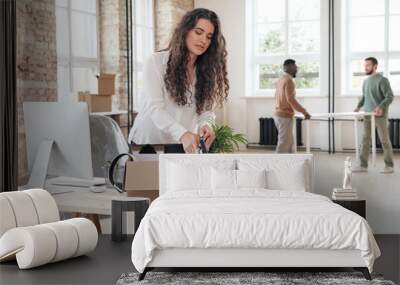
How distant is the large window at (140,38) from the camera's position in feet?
23.6

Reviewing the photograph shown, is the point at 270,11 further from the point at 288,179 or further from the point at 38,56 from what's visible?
the point at 38,56

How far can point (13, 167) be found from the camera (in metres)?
7.41

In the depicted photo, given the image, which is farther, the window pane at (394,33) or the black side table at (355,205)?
the window pane at (394,33)

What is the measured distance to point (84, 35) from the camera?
744cm

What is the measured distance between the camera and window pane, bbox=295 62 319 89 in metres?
7.07

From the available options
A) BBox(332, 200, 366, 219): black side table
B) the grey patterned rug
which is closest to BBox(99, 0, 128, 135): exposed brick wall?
BBox(332, 200, 366, 219): black side table

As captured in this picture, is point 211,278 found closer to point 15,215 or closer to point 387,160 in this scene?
point 15,215

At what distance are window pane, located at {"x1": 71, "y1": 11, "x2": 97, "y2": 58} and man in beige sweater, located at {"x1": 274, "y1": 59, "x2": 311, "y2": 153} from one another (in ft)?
6.25

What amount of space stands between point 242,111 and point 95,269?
2363 mm

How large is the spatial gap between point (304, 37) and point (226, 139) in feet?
4.05

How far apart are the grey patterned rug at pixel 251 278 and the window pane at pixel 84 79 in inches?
106

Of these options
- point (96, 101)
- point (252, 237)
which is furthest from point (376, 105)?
point (96, 101)

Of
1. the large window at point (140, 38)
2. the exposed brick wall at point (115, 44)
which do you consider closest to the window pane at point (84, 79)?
the exposed brick wall at point (115, 44)

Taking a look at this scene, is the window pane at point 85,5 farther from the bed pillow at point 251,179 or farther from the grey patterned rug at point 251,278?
the grey patterned rug at point 251,278
